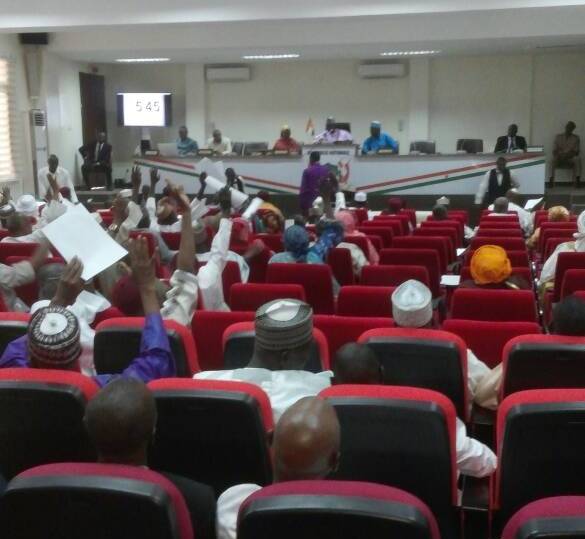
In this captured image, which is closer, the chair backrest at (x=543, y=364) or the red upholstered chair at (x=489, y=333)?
the chair backrest at (x=543, y=364)

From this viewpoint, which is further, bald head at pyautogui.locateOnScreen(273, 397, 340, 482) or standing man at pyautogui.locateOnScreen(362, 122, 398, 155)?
standing man at pyautogui.locateOnScreen(362, 122, 398, 155)

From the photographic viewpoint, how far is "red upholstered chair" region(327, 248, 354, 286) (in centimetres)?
551

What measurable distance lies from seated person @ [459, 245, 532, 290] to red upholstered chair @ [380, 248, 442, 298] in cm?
104

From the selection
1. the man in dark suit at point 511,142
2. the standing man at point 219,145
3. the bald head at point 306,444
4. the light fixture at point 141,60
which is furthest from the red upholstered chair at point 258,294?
the light fixture at point 141,60

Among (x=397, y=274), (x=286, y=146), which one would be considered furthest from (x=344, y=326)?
(x=286, y=146)

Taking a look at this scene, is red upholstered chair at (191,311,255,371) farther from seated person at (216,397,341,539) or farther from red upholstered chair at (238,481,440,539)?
red upholstered chair at (238,481,440,539)

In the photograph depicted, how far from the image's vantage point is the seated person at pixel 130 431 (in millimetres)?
1703

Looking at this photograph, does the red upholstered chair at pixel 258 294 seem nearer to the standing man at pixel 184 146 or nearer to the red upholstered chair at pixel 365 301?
the red upholstered chair at pixel 365 301

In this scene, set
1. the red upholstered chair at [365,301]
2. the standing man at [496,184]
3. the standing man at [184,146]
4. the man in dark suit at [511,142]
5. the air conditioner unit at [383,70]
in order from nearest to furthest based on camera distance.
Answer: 1. the red upholstered chair at [365,301]
2. the standing man at [496,184]
3. the man in dark suit at [511,142]
4. the standing man at [184,146]
5. the air conditioner unit at [383,70]

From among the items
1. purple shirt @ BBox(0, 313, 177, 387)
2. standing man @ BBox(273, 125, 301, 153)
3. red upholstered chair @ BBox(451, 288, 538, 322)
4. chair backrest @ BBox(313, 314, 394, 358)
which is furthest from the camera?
standing man @ BBox(273, 125, 301, 153)

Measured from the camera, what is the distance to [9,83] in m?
13.0

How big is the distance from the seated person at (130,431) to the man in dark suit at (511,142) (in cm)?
1252

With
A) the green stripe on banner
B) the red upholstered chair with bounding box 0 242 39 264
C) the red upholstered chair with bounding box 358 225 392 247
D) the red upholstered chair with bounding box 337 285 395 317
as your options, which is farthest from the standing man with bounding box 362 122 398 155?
the red upholstered chair with bounding box 337 285 395 317

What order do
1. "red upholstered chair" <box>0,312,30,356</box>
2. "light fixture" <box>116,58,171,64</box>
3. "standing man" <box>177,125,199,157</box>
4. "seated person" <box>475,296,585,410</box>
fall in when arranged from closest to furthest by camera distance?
"seated person" <box>475,296,585,410</box> → "red upholstered chair" <box>0,312,30,356</box> → "standing man" <box>177,125,199,157</box> → "light fixture" <box>116,58,171,64</box>
